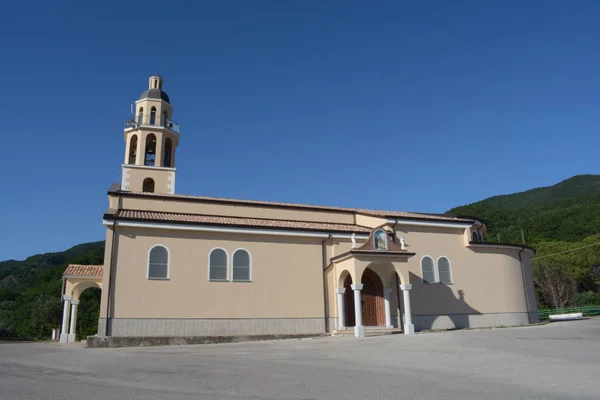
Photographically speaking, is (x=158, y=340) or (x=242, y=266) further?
(x=242, y=266)

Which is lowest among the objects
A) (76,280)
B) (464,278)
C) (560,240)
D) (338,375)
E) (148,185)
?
(338,375)

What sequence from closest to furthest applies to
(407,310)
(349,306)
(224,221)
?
(407,310)
(224,221)
(349,306)

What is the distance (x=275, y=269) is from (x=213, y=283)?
3.09 metres

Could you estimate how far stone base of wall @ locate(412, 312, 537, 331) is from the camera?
2467cm

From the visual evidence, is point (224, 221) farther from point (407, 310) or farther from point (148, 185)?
point (407, 310)

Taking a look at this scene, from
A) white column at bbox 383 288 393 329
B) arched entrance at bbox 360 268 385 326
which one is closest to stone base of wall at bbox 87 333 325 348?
arched entrance at bbox 360 268 385 326

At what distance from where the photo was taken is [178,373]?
990 cm

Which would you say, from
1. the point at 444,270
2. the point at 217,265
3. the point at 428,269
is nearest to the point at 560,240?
the point at 444,270

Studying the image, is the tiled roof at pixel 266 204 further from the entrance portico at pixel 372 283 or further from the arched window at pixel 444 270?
the entrance portico at pixel 372 283

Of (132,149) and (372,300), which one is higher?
(132,149)

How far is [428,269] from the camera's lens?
84.1 feet

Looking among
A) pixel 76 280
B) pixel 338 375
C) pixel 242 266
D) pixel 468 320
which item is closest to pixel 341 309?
pixel 242 266

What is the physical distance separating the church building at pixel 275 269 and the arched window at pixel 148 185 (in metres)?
0.07

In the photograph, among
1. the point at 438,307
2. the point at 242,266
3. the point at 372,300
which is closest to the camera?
the point at 242,266
